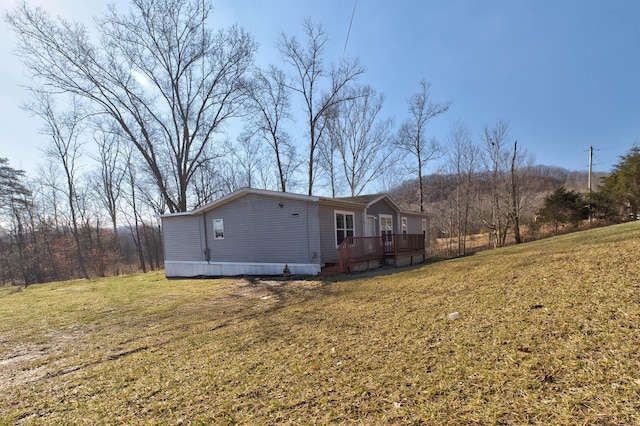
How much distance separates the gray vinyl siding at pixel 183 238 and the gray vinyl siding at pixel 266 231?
781 mm

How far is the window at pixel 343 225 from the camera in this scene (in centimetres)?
1243

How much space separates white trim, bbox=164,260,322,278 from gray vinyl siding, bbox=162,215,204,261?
1.12 feet

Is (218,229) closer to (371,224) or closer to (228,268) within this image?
(228,268)

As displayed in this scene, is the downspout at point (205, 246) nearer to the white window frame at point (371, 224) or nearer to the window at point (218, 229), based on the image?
the window at point (218, 229)

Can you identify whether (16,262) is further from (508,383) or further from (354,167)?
(508,383)

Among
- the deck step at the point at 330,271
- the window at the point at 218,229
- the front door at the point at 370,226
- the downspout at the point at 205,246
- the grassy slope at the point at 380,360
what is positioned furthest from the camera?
the front door at the point at 370,226

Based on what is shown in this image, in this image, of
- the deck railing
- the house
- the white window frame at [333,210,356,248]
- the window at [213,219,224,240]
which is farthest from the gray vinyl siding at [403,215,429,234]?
the window at [213,219,224,240]

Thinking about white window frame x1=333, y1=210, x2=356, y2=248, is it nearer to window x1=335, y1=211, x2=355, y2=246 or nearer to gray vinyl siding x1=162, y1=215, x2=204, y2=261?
window x1=335, y1=211, x2=355, y2=246

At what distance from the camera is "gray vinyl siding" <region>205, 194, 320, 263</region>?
11.3m

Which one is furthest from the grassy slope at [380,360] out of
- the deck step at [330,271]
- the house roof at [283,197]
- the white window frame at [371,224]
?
the white window frame at [371,224]

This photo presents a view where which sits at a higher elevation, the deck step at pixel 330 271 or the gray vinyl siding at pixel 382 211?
the gray vinyl siding at pixel 382 211

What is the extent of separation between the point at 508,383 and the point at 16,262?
110ft

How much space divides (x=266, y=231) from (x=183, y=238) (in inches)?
209

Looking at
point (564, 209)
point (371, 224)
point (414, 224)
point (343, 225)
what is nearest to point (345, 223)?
point (343, 225)
